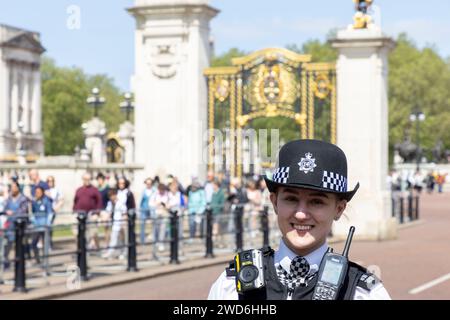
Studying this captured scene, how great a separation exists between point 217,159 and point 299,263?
79.9 ft

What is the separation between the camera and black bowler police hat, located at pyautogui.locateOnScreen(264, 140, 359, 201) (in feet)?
11.5

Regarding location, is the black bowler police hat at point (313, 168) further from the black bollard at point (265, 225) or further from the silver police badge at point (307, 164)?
the black bollard at point (265, 225)

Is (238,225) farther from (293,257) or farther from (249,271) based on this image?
(249,271)

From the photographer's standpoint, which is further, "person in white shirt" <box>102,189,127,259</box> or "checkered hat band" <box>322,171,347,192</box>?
"person in white shirt" <box>102,189,127,259</box>

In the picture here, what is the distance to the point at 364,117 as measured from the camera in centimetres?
2670

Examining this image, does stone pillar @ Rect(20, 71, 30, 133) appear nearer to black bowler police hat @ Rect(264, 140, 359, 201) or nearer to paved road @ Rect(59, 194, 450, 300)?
paved road @ Rect(59, 194, 450, 300)

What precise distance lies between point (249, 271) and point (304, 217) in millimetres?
272

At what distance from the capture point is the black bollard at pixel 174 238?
20.5 meters

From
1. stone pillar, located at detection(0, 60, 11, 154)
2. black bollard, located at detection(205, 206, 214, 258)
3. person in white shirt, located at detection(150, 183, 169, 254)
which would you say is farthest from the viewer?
stone pillar, located at detection(0, 60, 11, 154)

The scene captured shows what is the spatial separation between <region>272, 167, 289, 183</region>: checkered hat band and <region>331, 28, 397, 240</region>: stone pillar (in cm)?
2304

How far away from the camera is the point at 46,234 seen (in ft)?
56.1

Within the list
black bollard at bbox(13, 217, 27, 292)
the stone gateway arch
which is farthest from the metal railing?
the stone gateway arch
